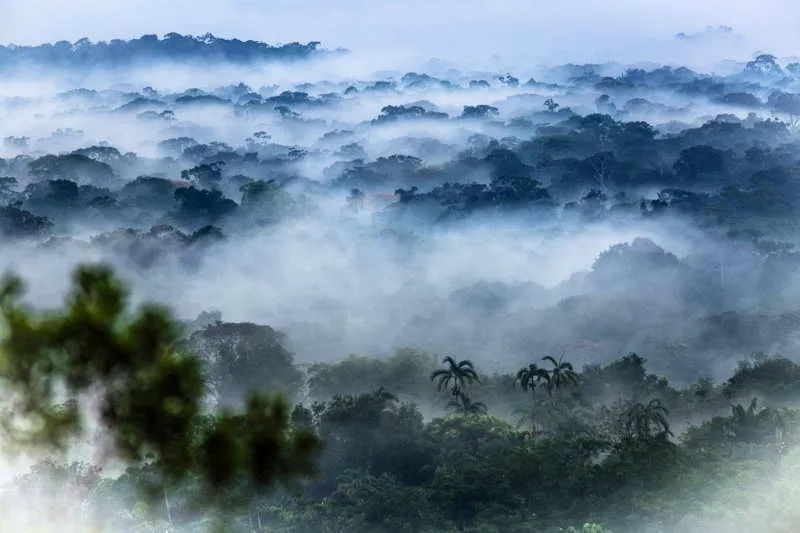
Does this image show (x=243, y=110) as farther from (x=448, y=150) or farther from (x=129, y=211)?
(x=129, y=211)

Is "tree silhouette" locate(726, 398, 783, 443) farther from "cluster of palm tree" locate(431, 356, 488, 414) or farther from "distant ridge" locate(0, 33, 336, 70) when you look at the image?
"distant ridge" locate(0, 33, 336, 70)

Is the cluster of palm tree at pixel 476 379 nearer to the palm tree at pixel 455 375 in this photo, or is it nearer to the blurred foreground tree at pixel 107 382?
the palm tree at pixel 455 375

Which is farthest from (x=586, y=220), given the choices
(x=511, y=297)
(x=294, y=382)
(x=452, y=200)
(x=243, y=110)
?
(x=243, y=110)

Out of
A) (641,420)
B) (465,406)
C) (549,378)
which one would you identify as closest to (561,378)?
(549,378)

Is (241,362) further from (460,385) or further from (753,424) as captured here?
(753,424)

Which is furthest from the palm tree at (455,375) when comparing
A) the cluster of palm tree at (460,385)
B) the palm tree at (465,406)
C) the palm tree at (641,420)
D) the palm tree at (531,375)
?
the palm tree at (641,420)

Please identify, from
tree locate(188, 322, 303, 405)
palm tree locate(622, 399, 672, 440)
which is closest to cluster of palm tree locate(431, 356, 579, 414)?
palm tree locate(622, 399, 672, 440)
